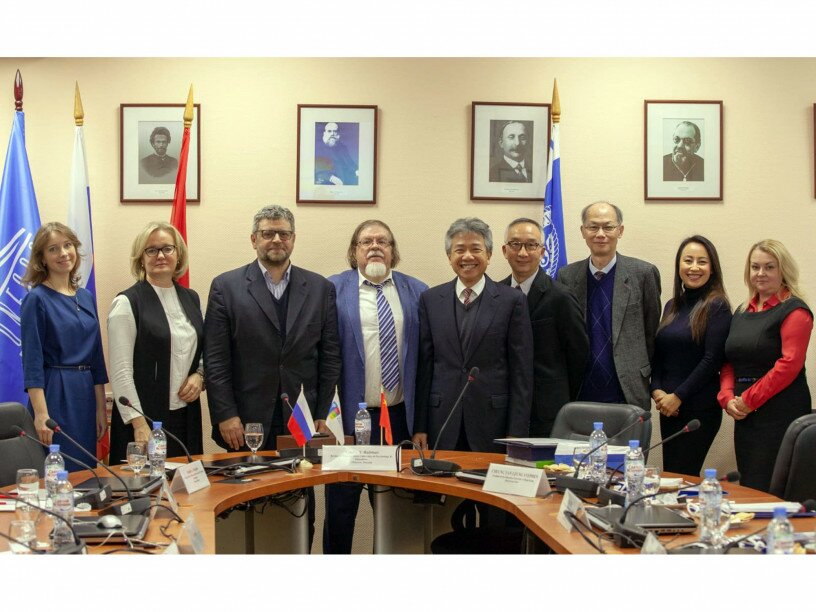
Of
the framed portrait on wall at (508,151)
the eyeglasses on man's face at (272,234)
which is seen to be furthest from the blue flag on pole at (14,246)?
the framed portrait on wall at (508,151)

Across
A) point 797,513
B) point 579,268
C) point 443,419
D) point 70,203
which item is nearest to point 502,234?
point 579,268

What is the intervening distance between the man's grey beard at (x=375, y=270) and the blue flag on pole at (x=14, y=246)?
182 cm

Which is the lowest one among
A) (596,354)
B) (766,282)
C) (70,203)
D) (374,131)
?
(596,354)

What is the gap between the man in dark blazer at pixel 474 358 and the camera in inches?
159

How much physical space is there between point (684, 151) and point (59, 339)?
361 cm

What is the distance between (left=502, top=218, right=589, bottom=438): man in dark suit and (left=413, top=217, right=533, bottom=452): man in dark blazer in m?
0.17

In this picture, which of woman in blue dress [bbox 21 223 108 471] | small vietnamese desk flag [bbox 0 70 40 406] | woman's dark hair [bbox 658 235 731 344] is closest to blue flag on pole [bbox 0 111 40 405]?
small vietnamese desk flag [bbox 0 70 40 406]

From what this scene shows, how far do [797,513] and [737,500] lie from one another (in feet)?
0.82

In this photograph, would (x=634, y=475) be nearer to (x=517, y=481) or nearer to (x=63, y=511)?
(x=517, y=481)

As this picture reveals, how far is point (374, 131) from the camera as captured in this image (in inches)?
204

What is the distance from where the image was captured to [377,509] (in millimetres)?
3529

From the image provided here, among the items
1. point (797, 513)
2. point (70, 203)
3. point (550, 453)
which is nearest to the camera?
point (797, 513)

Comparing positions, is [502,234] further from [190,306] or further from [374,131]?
[190,306]

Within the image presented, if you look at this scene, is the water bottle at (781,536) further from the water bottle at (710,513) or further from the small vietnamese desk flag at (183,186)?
the small vietnamese desk flag at (183,186)
